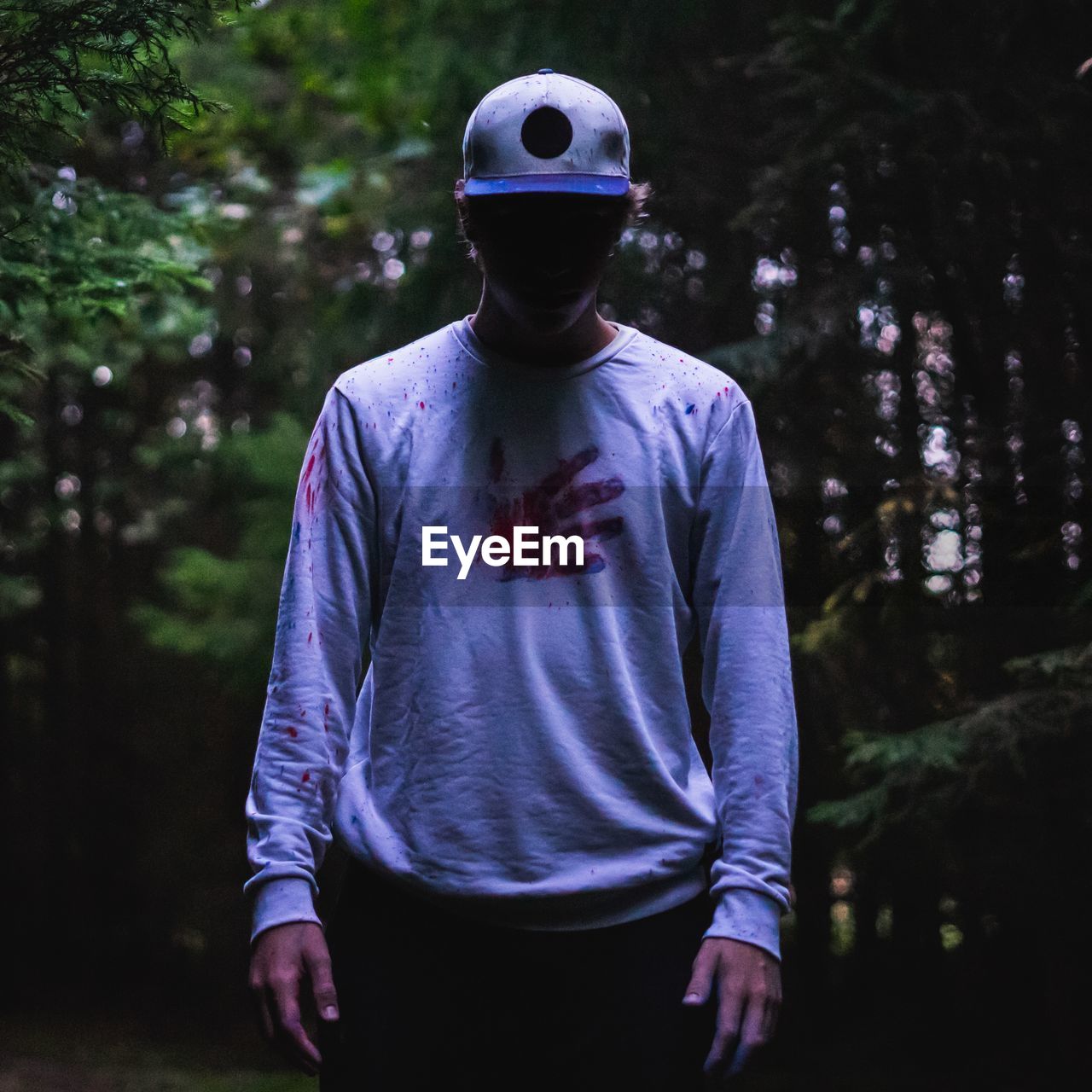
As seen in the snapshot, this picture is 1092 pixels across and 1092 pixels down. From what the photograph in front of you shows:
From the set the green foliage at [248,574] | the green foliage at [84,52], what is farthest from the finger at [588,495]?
the green foliage at [248,574]

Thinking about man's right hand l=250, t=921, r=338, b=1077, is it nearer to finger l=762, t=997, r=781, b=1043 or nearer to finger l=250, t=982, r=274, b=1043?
finger l=250, t=982, r=274, b=1043

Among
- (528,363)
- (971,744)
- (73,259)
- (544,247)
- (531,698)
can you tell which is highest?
(73,259)

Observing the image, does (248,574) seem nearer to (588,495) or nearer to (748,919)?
(588,495)

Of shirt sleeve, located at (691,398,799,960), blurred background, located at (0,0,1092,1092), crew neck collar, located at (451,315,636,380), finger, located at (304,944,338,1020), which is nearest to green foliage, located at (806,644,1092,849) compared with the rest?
blurred background, located at (0,0,1092,1092)

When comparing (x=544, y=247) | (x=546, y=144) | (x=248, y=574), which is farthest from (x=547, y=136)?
(x=248, y=574)

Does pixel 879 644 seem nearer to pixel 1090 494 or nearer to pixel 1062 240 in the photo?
pixel 1090 494

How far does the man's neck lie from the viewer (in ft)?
6.07

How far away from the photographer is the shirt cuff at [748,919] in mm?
1644

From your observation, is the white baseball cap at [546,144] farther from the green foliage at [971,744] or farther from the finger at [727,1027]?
the green foliage at [971,744]

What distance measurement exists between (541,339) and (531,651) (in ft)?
1.52

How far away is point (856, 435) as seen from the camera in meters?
5.24

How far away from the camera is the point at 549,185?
1.77 metres

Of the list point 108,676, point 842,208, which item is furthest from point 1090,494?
point 108,676

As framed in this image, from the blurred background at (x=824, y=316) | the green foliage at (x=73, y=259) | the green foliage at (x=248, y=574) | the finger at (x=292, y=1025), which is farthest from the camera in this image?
the green foliage at (x=248, y=574)
